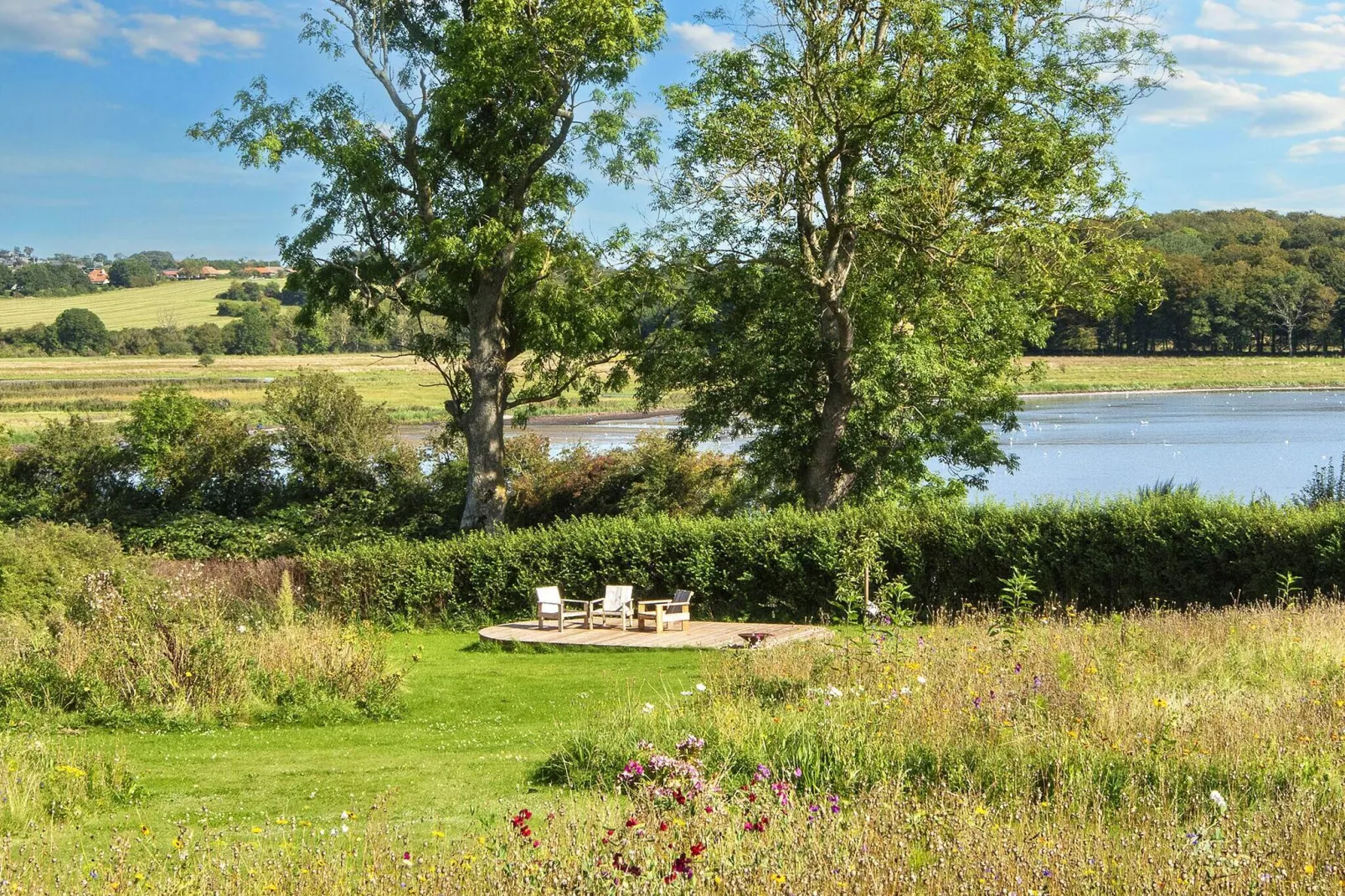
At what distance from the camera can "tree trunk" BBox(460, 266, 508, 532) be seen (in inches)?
1046

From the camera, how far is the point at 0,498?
1138 inches

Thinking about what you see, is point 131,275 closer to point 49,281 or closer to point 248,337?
point 49,281

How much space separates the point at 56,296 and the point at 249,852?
460ft

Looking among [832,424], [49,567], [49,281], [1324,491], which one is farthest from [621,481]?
[49,281]

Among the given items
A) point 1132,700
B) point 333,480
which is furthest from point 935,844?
point 333,480

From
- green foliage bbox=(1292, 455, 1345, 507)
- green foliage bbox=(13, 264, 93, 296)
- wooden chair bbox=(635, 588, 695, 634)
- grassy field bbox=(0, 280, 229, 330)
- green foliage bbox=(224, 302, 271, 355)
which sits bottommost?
wooden chair bbox=(635, 588, 695, 634)

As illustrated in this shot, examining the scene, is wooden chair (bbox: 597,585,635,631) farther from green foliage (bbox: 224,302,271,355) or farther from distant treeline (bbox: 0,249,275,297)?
distant treeline (bbox: 0,249,275,297)

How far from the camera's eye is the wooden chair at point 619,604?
60.2ft

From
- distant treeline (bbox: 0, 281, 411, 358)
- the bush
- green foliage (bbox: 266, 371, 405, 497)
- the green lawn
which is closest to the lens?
the green lawn

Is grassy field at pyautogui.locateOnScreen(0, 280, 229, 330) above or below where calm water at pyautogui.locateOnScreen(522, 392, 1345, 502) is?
above

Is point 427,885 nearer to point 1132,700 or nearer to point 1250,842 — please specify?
point 1250,842

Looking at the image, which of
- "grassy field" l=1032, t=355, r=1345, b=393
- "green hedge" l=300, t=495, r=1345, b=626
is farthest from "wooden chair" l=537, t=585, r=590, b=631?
"grassy field" l=1032, t=355, r=1345, b=393

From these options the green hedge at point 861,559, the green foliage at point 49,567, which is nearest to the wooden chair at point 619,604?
the green hedge at point 861,559

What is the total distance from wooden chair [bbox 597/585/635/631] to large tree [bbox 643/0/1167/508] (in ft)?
22.1
